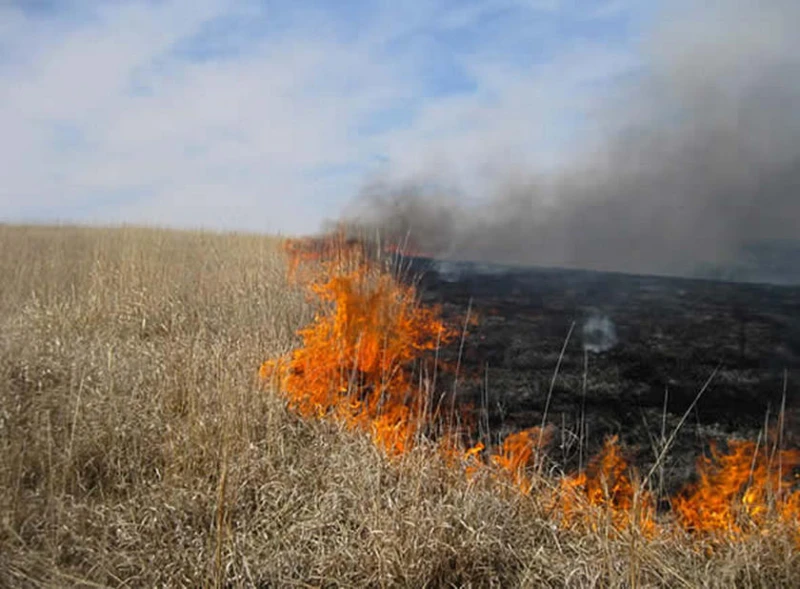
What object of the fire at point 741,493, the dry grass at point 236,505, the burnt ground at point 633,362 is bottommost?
the dry grass at point 236,505

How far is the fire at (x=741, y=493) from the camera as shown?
10.9 feet

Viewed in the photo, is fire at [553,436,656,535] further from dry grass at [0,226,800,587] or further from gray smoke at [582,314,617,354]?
gray smoke at [582,314,617,354]

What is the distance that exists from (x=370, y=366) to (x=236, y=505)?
172 centimetres

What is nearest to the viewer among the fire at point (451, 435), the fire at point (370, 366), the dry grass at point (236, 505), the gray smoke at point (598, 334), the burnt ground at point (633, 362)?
the dry grass at point (236, 505)

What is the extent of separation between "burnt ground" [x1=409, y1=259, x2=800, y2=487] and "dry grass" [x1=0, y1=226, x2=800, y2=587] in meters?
0.67

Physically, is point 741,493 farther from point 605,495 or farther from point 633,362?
point 633,362

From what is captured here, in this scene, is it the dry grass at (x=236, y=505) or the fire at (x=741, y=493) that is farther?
the fire at (x=741, y=493)

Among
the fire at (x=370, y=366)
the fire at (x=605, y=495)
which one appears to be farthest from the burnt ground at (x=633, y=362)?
the fire at (x=370, y=366)

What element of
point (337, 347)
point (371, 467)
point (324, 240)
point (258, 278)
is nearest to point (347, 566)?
point (371, 467)

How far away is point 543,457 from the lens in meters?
3.88

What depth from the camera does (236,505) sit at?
12.0ft

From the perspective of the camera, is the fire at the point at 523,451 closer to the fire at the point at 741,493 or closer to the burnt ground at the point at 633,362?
the burnt ground at the point at 633,362

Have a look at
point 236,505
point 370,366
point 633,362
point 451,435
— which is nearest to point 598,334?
point 633,362

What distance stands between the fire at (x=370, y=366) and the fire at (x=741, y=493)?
62.3 inches
